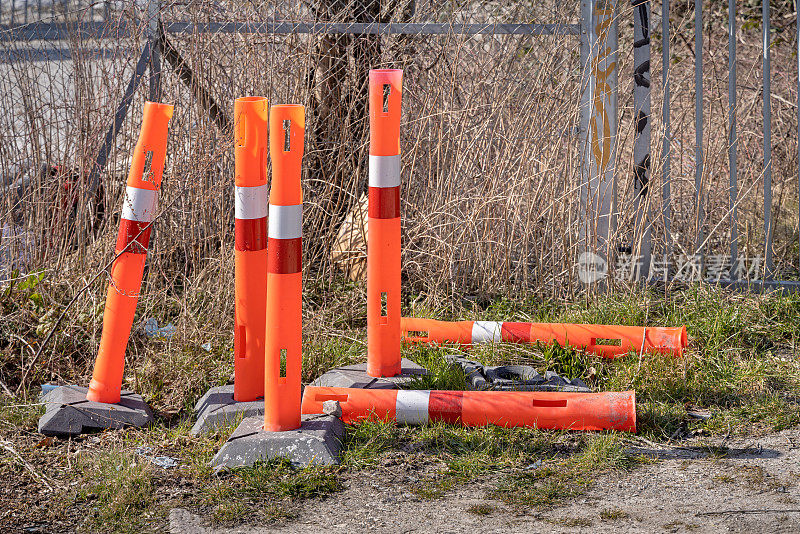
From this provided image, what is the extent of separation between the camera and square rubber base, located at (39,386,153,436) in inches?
166

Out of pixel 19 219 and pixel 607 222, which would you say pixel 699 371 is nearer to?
pixel 607 222

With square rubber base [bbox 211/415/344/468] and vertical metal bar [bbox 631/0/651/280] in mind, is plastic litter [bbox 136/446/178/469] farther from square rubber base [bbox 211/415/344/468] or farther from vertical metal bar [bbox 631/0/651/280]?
vertical metal bar [bbox 631/0/651/280]

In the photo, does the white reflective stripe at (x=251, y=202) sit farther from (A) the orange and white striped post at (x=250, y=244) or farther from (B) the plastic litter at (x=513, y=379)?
(B) the plastic litter at (x=513, y=379)

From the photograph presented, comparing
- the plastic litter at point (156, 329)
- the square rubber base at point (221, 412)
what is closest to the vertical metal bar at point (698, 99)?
the square rubber base at point (221, 412)

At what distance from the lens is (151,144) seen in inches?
163

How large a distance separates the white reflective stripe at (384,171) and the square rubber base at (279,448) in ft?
4.25

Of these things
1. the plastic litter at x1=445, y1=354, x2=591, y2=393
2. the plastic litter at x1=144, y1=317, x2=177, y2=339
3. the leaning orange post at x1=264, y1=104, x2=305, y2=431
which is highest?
the leaning orange post at x1=264, y1=104, x2=305, y2=431

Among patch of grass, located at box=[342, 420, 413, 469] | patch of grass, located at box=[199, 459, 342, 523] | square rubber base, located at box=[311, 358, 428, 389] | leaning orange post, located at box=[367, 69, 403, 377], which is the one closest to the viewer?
patch of grass, located at box=[199, 459, 342, 523]

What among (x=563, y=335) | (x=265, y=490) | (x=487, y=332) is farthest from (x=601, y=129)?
(x=265, y=490)

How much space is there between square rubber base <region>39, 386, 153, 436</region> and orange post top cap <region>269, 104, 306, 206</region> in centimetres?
144

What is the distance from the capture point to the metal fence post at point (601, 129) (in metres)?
5.95

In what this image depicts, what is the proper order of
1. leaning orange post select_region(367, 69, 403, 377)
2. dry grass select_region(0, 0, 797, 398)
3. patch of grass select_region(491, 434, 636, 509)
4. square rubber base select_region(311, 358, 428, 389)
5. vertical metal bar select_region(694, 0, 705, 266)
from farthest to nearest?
1. vertical metal bar select_region(694, 0, 705, 266)
2. dry grass select_region(0, 0, 797, 398)
3. square rubber base select_region(311, 358, 428, 389)
4. leaning orange post select_region(367, 69, 403, 377)
5. patch of grass select_region(491, 434, 636, 509)

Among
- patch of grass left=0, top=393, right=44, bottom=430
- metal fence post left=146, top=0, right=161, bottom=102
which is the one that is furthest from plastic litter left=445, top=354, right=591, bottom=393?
metal fence post left=146, top=0, right=161, bottom=102

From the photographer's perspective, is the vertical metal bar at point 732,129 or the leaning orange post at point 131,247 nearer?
the leaning orange post at point 131,247
